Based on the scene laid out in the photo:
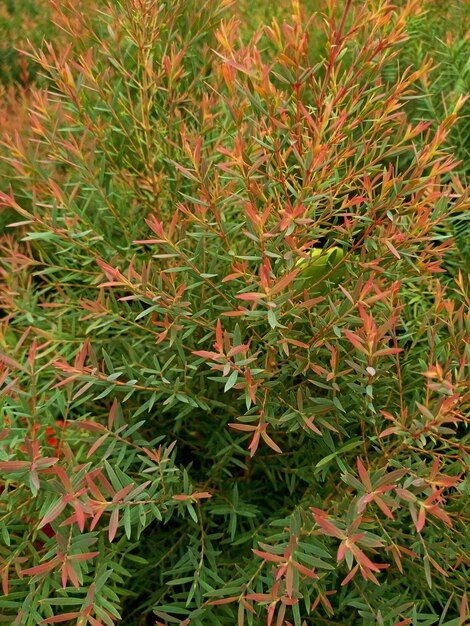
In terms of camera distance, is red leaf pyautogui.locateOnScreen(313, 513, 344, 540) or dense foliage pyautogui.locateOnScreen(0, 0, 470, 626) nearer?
red leaf pyautogui.locateOnScreen(313, 513, 344, 540)

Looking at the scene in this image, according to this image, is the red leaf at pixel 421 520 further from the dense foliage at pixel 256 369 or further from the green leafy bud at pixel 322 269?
the green leafy bud at pixel 322 269

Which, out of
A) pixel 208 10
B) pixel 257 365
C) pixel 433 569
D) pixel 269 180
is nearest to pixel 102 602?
pixel 257 365

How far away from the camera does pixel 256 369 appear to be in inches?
42.2

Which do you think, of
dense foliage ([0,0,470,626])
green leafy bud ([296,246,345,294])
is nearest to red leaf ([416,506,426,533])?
dense foliage ([0,0,470,626])

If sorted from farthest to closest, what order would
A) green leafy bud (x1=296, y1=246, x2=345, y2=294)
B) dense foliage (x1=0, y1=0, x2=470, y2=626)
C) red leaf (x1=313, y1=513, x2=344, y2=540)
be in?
green leafy bud (x1=296, y1=246, x2=345, y2=294) < dense foliage (x1=0, y1=0, x2=470, y2=626) < red leaf (x1=313, y1=513, x2=344, y2=540)

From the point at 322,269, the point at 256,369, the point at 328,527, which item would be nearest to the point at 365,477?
the point at 328,527

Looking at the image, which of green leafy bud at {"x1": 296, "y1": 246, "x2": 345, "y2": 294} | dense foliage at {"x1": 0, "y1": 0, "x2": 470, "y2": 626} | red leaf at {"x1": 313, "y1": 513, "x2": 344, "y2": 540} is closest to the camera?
red leaf at {"x1": 313, "y1": 513, "x2": 344, "y2": 540}

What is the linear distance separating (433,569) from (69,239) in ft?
3.05

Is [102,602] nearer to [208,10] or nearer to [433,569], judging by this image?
[433,569]

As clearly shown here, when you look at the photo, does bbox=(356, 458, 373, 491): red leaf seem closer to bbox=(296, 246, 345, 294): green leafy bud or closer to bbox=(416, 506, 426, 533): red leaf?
bbox=(416, 506, 426, 533): red leaf

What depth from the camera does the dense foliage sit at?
1.04 meters

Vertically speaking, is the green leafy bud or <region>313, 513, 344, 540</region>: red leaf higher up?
the green leafy bud

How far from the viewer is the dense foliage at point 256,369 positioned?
1.04 meters

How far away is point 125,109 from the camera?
144 cm
